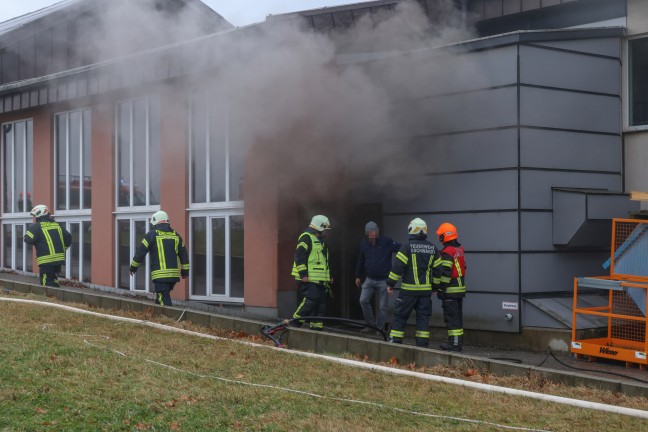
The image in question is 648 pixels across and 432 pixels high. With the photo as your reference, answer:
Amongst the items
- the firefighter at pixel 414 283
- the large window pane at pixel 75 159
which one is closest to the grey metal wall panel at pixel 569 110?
the firefighter at pixel 414 283

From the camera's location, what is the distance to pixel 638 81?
11.8 meters

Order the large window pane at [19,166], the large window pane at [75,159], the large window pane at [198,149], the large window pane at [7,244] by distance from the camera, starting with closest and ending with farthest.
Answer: the large window pane at [198,149]
the large window pane at [75,159]
the large window pane at [19,166]
the large window pane at [7,244]

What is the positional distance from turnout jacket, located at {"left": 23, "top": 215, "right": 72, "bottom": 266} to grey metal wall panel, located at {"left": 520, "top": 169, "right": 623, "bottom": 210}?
24.5 ft

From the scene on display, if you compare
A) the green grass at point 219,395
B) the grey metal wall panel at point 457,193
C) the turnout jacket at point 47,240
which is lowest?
the green grass at point 219,395

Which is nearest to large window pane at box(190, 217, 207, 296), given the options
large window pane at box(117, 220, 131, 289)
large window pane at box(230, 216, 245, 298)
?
large window pane at box(230, 216, 245, 298)

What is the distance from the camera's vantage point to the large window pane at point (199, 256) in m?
14.7

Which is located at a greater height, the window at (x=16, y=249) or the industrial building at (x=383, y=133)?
the industrial building at (x=383, y=133)

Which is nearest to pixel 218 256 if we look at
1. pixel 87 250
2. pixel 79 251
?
pixel 87 250

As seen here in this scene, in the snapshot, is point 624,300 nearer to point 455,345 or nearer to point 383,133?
point 455,345

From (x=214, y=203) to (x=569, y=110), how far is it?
20.8ft

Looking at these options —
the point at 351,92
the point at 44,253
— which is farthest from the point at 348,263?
the point at 44,253

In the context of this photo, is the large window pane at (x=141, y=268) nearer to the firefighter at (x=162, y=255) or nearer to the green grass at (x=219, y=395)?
the firefighter at (x=162, y=255)

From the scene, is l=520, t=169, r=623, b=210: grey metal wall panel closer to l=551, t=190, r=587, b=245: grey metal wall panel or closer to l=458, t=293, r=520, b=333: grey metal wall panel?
l=551, t=190, r=587, b=245: grey metal wall panel

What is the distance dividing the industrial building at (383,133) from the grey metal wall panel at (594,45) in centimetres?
3
